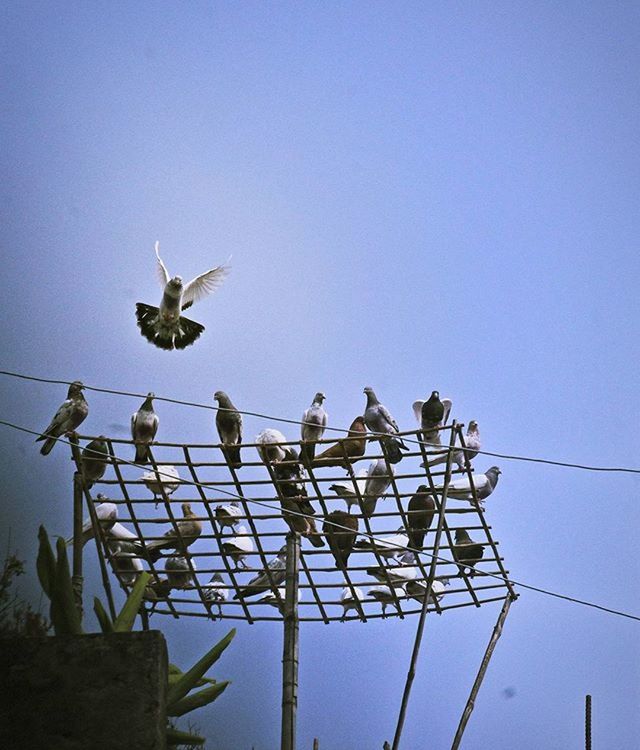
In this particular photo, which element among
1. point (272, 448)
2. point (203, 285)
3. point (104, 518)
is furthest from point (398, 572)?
point (203, 285)

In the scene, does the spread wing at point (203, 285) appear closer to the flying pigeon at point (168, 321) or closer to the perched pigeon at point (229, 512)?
the flying pigeon at point (168, 321)

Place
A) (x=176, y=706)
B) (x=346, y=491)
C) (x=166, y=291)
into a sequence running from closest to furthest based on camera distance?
1. (x=176, y=706)
2. (x=346, y=491)
3. (x=166, y=291)

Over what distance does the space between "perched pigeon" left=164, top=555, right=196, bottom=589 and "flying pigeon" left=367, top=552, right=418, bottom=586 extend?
0.76 metres

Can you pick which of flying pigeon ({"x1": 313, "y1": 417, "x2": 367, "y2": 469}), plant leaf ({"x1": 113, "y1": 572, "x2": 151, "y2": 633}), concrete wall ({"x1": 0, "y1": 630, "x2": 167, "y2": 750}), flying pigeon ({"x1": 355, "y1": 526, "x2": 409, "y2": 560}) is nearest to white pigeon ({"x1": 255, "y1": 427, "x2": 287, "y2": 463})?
flying pigeon ({"x1": 313, "y1": 417, "x2": 367, "y2": 469})

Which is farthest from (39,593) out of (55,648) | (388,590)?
(55,648)

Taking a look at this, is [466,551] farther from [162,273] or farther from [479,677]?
[162,273]

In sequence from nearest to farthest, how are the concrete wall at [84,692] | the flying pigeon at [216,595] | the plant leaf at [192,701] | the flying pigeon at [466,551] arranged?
the concrete wall at [84,692] → the plant leaf at [192,701] → the flying pigeon at [466,551] → the flying pigeon at [216,595]

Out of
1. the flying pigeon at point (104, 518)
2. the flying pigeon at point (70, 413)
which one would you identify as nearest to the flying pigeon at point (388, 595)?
the flying pigeon at point (104, 518)

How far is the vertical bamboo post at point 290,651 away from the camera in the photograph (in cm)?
365

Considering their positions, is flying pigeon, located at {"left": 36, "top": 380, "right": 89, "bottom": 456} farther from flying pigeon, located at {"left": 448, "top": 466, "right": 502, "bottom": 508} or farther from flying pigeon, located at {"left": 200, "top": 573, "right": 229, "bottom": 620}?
flying pigeon, located at {"left": 448, "top": 466, "right": 502, "bottom": 508}

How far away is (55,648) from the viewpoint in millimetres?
2922

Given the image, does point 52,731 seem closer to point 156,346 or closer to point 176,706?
point 176,706

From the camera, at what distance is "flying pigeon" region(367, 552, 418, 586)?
178 inches

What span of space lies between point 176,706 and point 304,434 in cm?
152
